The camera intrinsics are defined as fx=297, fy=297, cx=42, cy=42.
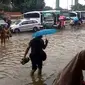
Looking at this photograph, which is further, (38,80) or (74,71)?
(38,80)

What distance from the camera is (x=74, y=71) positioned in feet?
9.46

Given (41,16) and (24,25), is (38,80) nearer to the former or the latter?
(24,25)

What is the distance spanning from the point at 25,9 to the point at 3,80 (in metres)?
44.7

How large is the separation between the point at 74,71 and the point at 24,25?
82.7 feet

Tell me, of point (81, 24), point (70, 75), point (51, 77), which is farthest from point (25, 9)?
point (70, 75)

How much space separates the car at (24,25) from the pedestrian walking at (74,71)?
950 inches

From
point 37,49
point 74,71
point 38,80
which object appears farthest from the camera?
point 38,80

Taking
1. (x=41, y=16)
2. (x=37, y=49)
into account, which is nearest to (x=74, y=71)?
(x=37, y=49)

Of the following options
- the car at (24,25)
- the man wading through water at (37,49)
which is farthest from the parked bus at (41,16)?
the man wading through water at (37,49)

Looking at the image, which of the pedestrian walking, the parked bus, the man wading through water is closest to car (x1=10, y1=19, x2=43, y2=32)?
the parked bus

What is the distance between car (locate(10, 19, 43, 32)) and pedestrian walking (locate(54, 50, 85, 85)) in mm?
24129

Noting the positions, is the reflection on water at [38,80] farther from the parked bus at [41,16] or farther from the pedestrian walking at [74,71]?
the parked bus at [41,16]

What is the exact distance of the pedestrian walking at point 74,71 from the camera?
287cm

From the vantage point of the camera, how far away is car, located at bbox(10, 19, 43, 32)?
2708 centimetres
